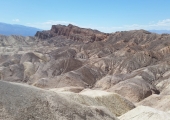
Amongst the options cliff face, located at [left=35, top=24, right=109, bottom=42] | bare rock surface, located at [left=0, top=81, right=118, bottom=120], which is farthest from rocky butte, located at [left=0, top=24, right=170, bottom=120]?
cliff face, located at [left=35, top=24, right=109, bottom=42]

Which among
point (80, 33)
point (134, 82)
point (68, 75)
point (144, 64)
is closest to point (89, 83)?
point (68, 75)

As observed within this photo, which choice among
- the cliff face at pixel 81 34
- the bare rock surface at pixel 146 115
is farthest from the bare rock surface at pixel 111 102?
the cliff face at pixel 81 34

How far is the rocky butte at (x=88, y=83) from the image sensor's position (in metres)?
17.7

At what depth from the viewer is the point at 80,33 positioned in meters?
180

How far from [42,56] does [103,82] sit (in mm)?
51482

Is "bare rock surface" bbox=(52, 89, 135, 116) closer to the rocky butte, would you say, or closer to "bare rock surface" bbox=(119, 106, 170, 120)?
the rocky butte

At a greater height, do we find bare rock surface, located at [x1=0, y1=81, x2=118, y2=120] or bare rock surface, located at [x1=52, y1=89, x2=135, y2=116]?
bare rock surface, located at [x1=0, y1=81, x2=118, y2=120]

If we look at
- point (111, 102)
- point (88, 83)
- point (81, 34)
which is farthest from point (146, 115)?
point (81, 34)

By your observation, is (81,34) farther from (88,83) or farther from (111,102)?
(111,102)

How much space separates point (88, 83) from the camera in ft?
219

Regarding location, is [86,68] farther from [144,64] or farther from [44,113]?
[44,113]

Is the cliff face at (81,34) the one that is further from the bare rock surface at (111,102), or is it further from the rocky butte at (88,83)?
the bare rock surface at (111,102)

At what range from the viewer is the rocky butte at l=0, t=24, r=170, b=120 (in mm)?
17734

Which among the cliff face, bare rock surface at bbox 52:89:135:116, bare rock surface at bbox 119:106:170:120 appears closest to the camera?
bare rock surface at bbox 119:106:170:120
